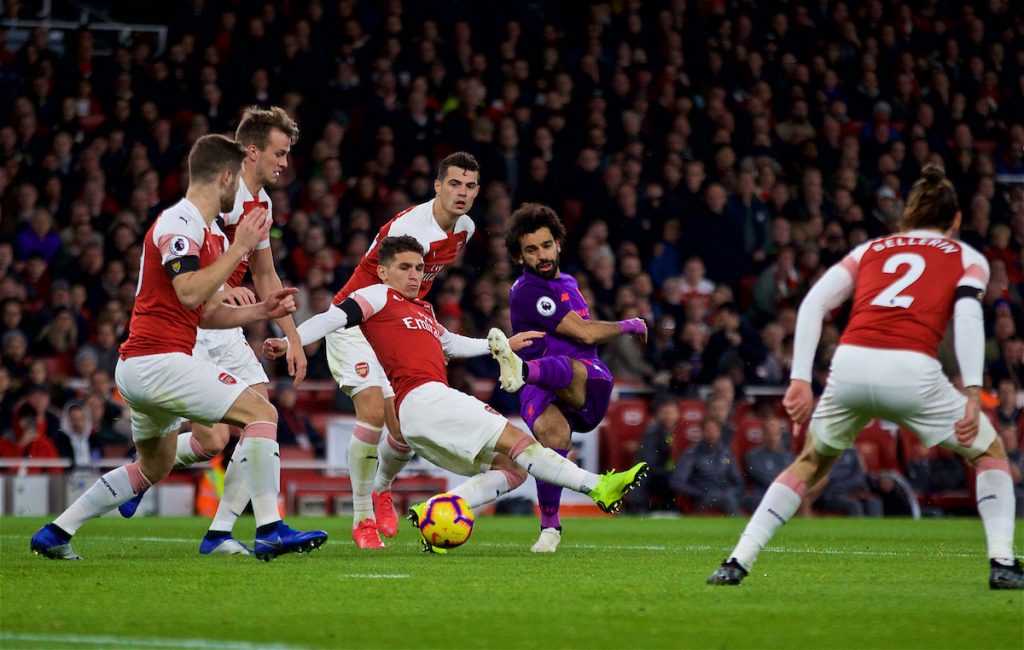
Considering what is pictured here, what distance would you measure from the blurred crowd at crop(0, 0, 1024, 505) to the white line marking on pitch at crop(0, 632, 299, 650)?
9601mm

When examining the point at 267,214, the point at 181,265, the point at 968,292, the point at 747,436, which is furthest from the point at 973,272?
the point at 747,436

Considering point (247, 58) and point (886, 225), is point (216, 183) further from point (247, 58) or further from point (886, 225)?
point (886, 225)

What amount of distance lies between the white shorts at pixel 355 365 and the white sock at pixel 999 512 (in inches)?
162

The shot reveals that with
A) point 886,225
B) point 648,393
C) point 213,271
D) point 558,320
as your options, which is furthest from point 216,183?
point 886,225

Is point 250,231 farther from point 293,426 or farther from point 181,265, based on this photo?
point 293,426

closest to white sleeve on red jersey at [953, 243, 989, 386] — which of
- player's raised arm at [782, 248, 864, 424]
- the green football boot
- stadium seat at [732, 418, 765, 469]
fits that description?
player's raised arm at [782, 248, 864, 424]

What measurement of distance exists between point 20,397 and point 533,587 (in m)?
9.25

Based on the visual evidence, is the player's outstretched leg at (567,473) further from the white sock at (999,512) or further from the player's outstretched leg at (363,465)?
the white sock at (999,512)

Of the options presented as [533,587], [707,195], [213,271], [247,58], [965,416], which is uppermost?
[247,58]

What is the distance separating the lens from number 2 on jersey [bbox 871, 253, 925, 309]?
6.23 meters

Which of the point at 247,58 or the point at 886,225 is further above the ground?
the point at 247,58

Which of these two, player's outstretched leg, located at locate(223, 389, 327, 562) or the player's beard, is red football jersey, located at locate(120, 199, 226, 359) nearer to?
player's outstretched leg, located at locate(223, 389, 327, 562)

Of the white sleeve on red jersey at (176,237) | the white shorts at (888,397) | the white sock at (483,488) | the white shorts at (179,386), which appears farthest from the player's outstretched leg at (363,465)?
the white shorts at (888,397)

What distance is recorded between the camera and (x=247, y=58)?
1783 cm
